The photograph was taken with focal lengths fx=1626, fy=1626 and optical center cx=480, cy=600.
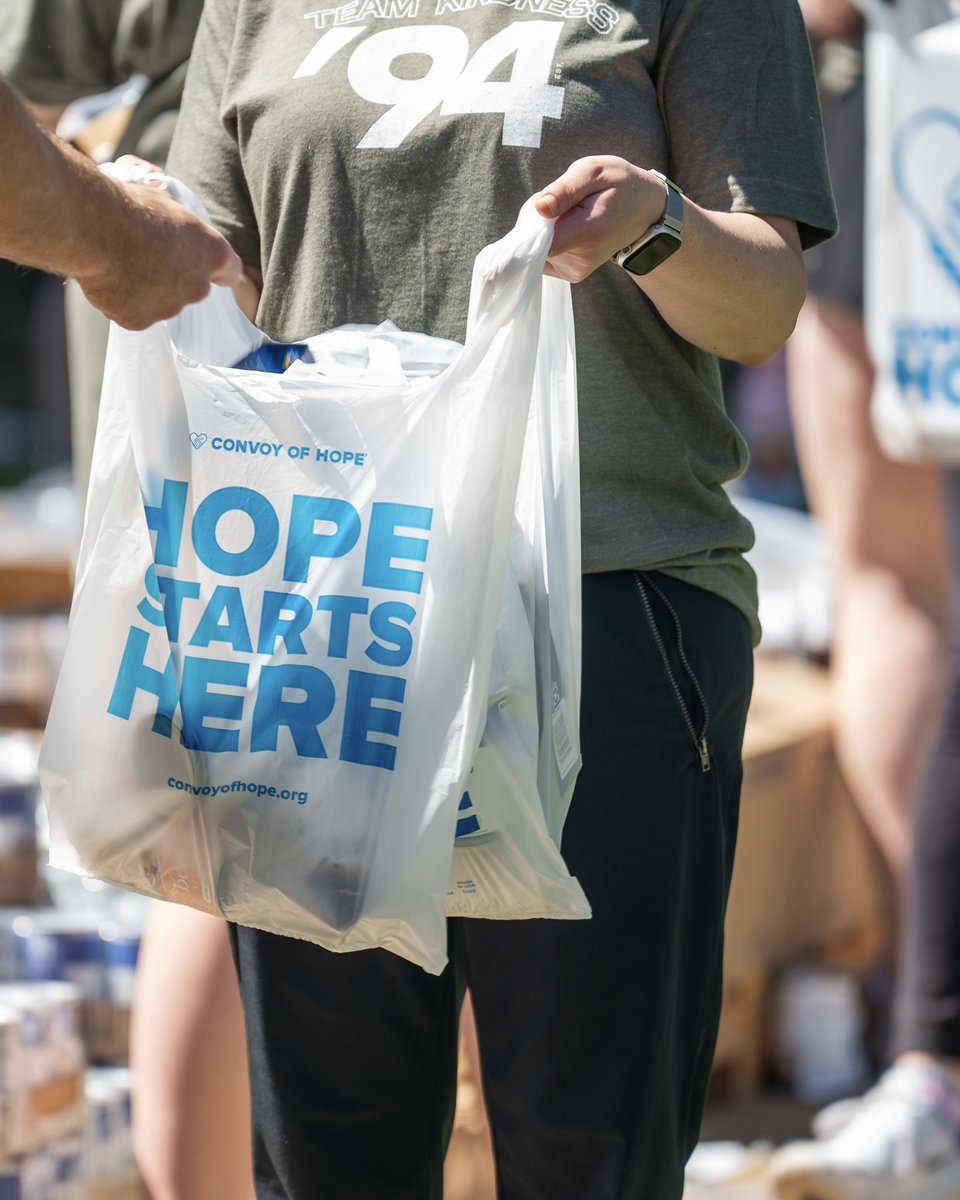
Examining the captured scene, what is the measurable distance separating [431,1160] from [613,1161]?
19cm

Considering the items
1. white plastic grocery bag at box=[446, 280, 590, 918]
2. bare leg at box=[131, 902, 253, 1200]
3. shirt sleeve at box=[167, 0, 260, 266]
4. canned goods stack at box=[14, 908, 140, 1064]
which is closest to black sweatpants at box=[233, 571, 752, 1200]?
white plastic grocery bag at box=[446, 280, 590, 918]

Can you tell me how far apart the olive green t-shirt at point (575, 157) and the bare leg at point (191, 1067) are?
60 cm

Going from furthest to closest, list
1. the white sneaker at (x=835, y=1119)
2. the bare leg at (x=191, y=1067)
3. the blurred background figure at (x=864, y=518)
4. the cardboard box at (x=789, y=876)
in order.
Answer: the cardboard box at (x=789, y=876), the blurred background figure at (x=864, y=518), the white sneaker at (x=835, y=1119), the bare leg at (x=191, y=1067)

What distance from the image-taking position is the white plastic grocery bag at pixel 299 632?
1137 millimetres

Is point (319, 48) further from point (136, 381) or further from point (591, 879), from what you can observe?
point (591, 879)

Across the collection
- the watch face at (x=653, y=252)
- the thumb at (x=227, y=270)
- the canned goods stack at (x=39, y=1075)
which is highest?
the watch face at (x=653, y=252)

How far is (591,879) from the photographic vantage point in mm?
1269

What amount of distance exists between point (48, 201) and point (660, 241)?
44cm

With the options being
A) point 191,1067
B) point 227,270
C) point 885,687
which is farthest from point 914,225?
point 191,1067

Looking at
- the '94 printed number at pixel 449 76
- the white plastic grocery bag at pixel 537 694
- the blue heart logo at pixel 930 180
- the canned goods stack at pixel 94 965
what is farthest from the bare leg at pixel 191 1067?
the blue heart logo at pixel 930 180

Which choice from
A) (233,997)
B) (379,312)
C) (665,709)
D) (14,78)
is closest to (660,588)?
(665,709)

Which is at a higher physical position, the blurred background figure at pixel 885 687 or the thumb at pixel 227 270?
the thumb at pixel 227 270

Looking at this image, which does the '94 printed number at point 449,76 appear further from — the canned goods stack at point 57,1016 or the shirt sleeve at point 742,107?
the canned goods stack at point 57,1016

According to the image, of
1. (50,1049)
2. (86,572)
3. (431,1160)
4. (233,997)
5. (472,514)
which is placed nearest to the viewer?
(472,514)
